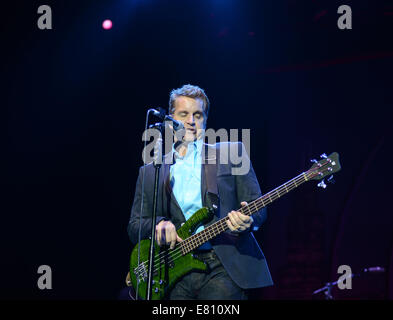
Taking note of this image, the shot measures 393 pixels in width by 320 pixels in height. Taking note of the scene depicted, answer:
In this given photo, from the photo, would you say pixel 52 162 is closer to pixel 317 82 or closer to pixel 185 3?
pixel 185 3

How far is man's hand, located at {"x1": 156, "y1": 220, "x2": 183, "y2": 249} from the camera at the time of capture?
2.89 meters

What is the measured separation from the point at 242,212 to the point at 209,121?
2777 millimetres

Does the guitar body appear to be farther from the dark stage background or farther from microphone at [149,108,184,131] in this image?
the dark stage background

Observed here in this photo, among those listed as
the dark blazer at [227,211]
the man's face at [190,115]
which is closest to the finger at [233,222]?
the dark blazer at [227,211]

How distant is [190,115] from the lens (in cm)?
335

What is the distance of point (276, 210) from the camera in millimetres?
5809

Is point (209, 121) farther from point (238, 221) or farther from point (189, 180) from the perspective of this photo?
point (238, 221)

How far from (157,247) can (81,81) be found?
2.71 meters

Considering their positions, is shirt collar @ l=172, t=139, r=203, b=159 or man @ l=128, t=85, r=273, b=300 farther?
shirt collar @ l=172, t=139, r=203, b=159

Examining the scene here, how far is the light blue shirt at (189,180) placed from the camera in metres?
3.06

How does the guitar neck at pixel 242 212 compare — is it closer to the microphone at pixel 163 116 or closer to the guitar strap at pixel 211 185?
the guitar strap at pixel 211 185

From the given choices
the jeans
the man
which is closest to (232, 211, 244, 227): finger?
the man

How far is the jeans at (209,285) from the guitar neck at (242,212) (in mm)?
85
